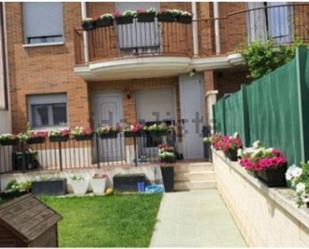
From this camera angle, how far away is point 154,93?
58.1 ft

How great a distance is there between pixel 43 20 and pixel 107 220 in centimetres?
939

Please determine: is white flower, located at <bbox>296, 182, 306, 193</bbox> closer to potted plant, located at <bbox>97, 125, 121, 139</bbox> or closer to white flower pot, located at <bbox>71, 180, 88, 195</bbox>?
white flower pot, located at <bbox>71, 180, 88, 195</bbox>

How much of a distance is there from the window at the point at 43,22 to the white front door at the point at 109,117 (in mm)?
2431

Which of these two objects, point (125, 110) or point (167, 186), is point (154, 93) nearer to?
point (125, 110)

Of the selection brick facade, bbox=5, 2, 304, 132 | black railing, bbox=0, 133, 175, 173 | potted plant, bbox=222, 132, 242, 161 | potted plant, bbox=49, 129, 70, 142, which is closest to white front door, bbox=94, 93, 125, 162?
black railing, bbox=0, 133, 175, 173

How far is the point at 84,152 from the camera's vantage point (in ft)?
56.1

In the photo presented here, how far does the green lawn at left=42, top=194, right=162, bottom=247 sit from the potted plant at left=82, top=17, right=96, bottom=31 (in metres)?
5.50

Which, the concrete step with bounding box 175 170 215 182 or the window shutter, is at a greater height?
the window shutter

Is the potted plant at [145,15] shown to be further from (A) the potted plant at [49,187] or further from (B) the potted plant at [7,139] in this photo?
(A) the potted plant at [49,187]

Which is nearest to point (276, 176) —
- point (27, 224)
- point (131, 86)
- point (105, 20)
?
point (27, 224)

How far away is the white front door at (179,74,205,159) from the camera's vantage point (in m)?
17.0

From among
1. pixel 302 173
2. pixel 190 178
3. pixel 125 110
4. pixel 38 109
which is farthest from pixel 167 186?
pixel 302 173

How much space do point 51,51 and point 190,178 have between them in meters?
6.34

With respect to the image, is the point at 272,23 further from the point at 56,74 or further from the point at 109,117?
the point at 56,74
